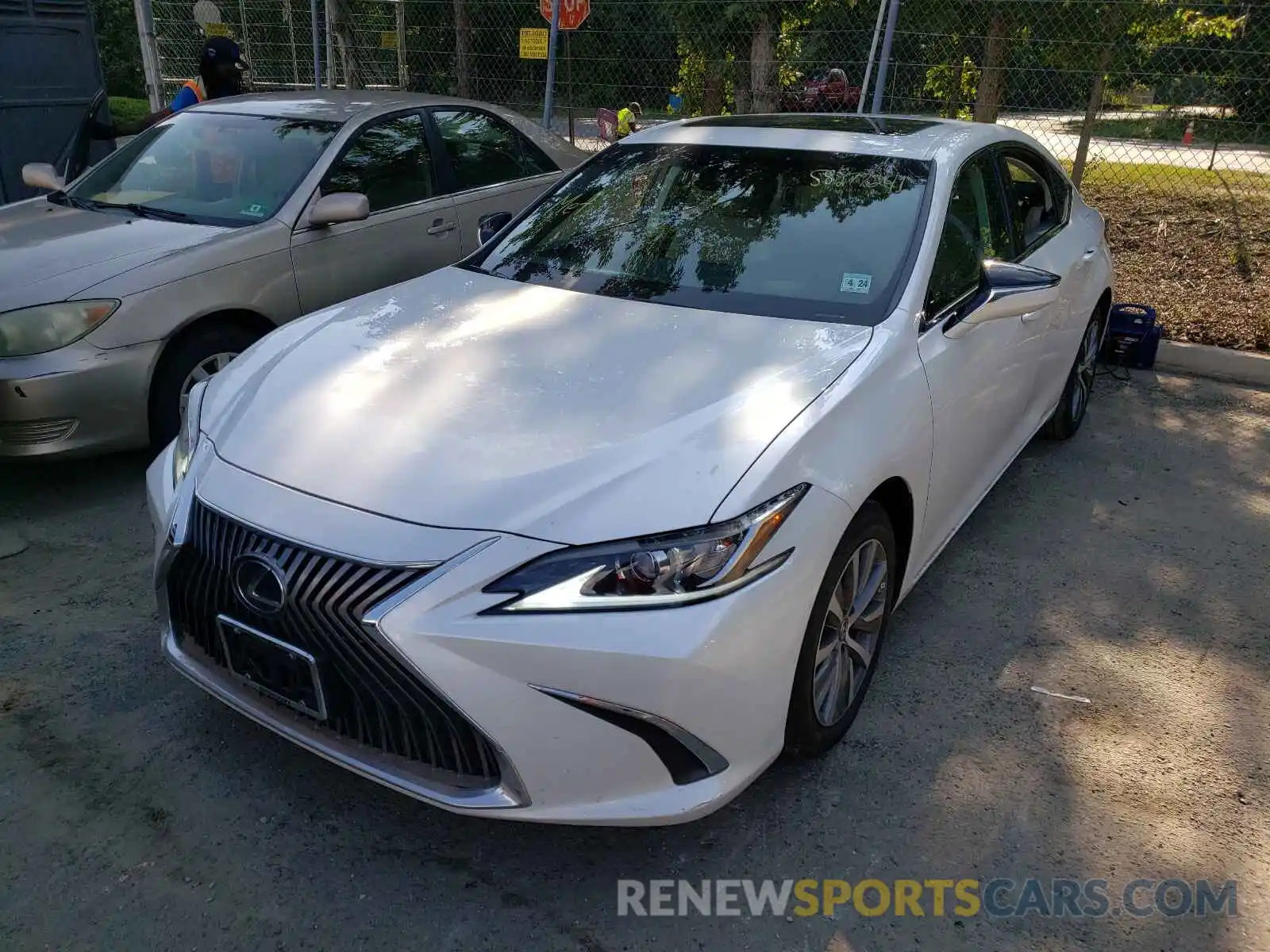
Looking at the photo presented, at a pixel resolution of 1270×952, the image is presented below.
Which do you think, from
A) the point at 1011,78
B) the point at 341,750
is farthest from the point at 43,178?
the point at 1011,78

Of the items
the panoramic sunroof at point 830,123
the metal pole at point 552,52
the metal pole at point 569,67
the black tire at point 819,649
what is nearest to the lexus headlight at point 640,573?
the black tire at point 819,649

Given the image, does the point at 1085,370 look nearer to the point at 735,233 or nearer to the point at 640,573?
the point at 735,233

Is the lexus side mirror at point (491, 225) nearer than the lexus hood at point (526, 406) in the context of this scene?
No

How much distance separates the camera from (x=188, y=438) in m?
2.83

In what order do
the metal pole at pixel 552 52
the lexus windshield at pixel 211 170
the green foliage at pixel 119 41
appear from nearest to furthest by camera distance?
the lexus windshield at pixel 211 170, the metal pole at pixel 552 52, the green foliage at pixel 119 41

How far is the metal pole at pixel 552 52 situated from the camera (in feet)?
29.0

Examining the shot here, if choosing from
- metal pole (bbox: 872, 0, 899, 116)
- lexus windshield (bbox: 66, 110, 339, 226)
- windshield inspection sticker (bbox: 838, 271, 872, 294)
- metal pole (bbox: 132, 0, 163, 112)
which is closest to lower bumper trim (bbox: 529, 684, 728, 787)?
windshield inspection sticker (bbox: 838, 271, 872, 294)

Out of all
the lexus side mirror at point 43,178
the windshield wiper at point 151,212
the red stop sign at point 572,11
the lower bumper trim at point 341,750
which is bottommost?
the lower bumper trim at point 341,750

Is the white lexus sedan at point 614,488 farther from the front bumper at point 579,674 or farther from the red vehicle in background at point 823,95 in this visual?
the red vehicle in background at point 823,95

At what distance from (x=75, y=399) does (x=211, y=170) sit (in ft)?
5.27

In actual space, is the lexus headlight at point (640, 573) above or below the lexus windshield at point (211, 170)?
below

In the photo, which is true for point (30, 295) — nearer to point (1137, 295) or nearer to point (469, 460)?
point (469, 460)

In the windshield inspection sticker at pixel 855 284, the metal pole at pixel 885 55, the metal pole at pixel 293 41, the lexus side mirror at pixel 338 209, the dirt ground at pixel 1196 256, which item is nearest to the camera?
the windshield inspection sticker at pixel 855 284

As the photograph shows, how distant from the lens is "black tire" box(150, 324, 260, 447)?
14.3 feet
